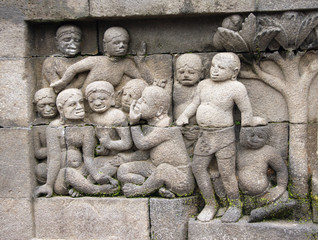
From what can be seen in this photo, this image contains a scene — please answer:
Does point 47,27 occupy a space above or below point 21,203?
above

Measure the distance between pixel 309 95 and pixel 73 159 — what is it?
268cm

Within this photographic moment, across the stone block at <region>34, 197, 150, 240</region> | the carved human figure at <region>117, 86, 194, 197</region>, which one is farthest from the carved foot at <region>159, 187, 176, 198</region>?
the stone block at <region>34, 197, 150, 240</region>

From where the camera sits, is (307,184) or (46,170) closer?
(307,184)

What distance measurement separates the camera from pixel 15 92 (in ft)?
14.9

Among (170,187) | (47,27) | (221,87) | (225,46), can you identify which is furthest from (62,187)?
(225,46)

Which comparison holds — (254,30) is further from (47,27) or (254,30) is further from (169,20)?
(47,27)

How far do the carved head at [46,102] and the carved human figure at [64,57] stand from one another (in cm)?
14

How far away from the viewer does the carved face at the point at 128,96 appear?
4465 millimetres

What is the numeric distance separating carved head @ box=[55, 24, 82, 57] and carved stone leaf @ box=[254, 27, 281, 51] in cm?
196

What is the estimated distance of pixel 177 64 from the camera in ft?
14.5

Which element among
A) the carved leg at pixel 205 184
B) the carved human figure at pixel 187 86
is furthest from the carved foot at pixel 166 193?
the carved human figure at pixel 187 86

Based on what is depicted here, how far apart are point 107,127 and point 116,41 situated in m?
0.95

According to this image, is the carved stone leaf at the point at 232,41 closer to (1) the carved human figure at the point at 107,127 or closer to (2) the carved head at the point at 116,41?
(2) the carved head at the point at 116,41

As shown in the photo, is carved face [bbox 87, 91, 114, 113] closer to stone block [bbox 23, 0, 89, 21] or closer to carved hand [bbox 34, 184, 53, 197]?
stone block [bbox 23, 0, 89, 21]
